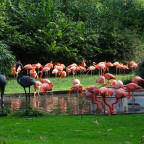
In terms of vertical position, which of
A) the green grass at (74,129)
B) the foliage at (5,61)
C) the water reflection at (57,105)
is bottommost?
the green grass at (74,129)

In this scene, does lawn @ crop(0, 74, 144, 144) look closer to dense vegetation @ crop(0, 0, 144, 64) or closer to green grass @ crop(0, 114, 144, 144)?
green grass @ crop(0, 114, 144, 144)

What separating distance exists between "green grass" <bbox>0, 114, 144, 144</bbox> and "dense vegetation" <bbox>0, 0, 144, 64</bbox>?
1416 cm

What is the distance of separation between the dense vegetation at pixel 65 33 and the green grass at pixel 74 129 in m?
14.2

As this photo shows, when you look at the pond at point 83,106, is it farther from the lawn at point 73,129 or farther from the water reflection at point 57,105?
the lawn at point 73,129

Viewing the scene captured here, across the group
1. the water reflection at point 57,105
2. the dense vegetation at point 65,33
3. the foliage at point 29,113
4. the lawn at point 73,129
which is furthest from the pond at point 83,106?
the dense vegetation at point 65,33

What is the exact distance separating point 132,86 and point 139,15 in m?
22.6

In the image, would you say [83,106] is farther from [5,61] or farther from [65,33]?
[65,33]

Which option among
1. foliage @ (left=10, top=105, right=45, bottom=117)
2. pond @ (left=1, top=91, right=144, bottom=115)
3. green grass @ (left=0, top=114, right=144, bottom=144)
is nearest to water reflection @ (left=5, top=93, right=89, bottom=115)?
pond @ (left=1, top=91, right=144, bottom=115)

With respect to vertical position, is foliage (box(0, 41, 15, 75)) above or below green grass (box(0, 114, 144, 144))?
above

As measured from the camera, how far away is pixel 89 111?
32.0ft

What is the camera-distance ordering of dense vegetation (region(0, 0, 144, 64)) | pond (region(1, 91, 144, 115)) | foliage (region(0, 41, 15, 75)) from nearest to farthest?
pond (region(1, 91, 144, 115)), foliage (region(0, 41, 15, 75)), dense vegetation (region(0, 0, 144, 64))

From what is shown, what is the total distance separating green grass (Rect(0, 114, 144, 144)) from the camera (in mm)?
5918

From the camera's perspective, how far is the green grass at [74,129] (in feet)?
19.4

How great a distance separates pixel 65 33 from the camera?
23609 mm
